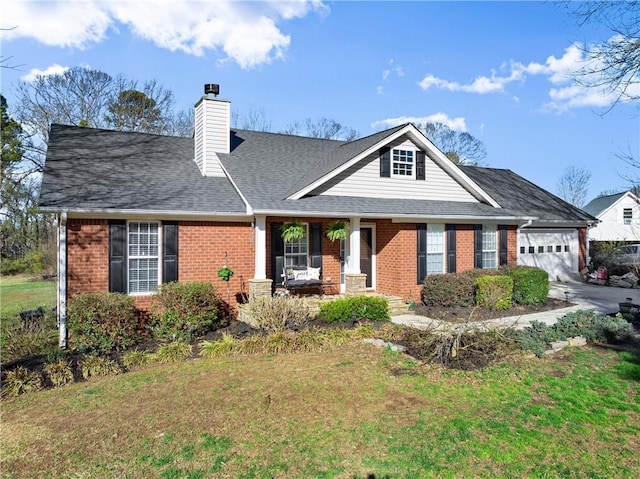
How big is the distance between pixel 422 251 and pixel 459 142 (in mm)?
35619

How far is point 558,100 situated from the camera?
17.0 meters

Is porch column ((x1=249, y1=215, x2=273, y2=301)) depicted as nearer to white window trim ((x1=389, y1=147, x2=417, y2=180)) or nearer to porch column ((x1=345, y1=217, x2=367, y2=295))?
porch column ((x1=345, y1=217, x2=367, y2=295))

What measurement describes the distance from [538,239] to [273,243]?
542 inches

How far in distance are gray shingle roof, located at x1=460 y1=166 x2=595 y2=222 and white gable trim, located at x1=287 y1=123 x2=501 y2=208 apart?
386cm

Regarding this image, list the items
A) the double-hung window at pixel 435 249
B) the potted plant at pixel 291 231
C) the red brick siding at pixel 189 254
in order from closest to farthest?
the red brick siding at pixel 189 254, the potted plant at pixel 291 231, the double-hung window at pixel 435 249

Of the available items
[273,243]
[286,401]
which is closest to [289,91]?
[273,243]

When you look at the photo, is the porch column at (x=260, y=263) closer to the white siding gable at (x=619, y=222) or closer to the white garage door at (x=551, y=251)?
the white garage door at (x=551, y=251)

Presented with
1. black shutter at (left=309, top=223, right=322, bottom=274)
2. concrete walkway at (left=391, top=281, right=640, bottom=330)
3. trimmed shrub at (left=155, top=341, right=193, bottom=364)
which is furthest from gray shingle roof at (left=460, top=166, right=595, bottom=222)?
trimmed shrub at (left=155, top=341, right=193, bottom=364)

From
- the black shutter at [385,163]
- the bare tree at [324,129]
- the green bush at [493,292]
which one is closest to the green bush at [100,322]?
the black shutter at [385,163]

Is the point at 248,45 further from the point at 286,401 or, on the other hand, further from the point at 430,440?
the point at 430,440

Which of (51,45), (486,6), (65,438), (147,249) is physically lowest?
(65,438)

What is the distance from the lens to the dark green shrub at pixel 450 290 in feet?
43.9

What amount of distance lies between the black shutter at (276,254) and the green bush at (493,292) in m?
5.79

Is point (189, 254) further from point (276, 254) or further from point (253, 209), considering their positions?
point (276, 254)
